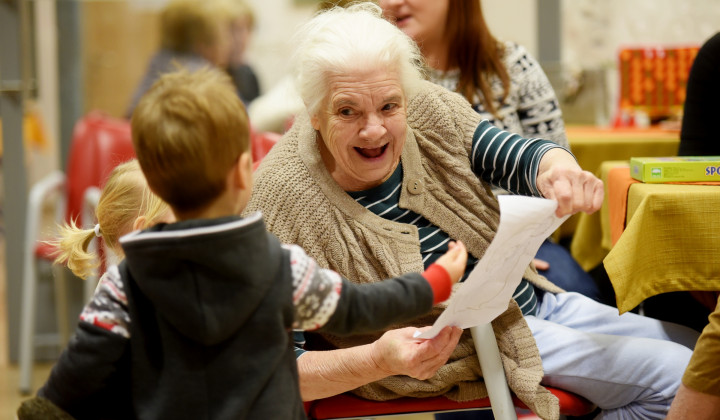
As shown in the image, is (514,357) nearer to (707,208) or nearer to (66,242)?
(707,208)

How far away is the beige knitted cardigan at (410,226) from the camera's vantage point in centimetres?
163

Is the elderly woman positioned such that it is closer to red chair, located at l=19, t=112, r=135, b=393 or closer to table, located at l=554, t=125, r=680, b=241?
table, located at l=554, t=125, r=680, b=241

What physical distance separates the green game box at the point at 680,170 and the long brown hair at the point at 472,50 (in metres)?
0.56

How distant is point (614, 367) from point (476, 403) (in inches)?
11.1

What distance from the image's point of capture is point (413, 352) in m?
1.45

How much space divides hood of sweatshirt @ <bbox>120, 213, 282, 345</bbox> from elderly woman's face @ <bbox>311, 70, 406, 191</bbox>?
56cm

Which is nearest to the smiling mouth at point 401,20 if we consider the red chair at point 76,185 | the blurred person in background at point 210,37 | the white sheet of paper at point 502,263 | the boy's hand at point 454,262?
the white sheet of paper at point 502,263

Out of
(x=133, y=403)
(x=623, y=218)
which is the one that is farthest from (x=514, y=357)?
(x=133, y=403)

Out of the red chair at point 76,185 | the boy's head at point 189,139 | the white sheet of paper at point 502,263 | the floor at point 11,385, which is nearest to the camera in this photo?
the boy's head at point 189,139

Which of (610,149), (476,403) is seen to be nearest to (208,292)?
(476,403)

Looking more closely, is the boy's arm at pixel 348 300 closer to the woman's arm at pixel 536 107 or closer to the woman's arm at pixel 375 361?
the woman's arm at pixel 375 361

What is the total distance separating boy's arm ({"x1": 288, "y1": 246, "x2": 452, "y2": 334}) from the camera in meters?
1.14

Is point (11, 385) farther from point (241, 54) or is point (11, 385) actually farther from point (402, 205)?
point (402, 205)

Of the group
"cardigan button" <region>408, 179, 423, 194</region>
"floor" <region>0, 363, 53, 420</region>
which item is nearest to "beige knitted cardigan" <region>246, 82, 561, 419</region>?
"cardigan button" <region>408, 179, 423, 194</region>
